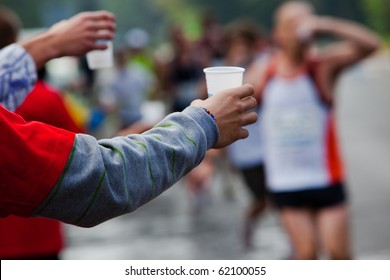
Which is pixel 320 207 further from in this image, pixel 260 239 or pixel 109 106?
pixel 109 106

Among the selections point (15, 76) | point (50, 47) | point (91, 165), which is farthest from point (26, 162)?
point (50, 47)

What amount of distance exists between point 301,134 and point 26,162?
3.77 m

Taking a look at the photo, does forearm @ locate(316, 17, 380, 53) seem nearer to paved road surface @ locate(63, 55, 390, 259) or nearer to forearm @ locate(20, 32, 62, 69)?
paved road surface @ locate(63, 55, 390, 259)

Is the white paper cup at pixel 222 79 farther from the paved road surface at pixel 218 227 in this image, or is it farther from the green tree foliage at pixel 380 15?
the green tree foliage at pixel 380 15

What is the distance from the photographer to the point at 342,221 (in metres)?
5.23

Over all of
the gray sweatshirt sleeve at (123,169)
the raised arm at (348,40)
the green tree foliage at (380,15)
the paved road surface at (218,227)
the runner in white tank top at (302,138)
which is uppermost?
the gray sweatshirt sleeve at (123,169)

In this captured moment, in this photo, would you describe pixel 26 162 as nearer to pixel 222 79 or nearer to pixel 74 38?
pixel 222 79

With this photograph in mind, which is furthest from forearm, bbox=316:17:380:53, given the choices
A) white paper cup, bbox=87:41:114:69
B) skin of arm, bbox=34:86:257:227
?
skin of arm, bbox=34:86:257:227

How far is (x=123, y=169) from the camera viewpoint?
76.7 inches

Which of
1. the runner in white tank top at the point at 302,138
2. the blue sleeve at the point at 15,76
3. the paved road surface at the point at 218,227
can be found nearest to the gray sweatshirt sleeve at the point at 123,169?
the blue sleeve at the point at 15,76

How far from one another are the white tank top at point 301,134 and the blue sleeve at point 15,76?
266cm

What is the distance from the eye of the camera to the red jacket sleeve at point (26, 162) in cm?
183

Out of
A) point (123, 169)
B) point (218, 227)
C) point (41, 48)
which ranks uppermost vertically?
point (41, 48)
